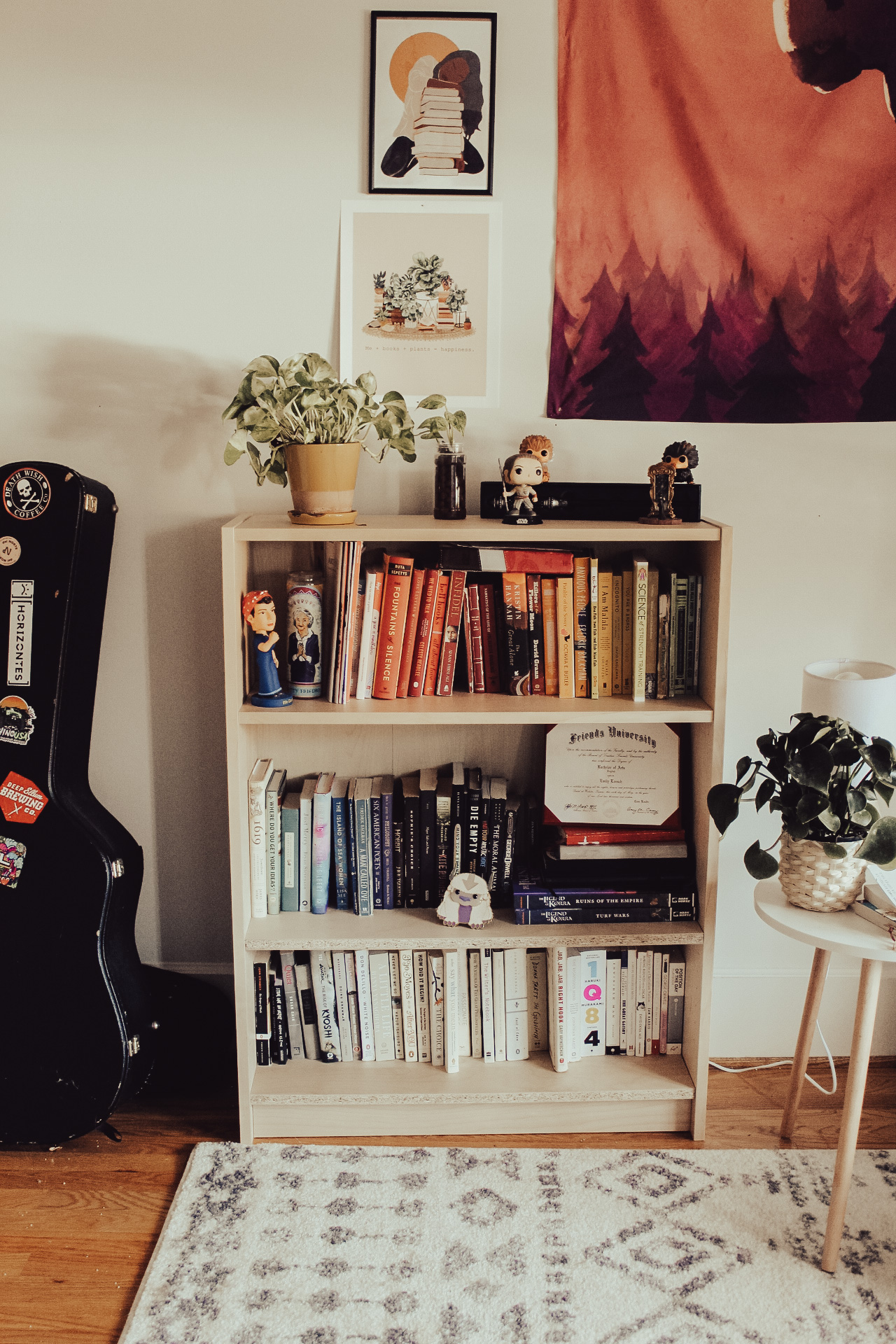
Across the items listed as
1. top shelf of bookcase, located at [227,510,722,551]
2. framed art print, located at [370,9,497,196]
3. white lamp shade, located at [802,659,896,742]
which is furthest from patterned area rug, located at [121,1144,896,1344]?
framed art print, located at [370,9,497,196]

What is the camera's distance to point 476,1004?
1.92 meters

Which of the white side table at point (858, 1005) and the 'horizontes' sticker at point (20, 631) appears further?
the 'horizontes' sticker at point (20, 631)

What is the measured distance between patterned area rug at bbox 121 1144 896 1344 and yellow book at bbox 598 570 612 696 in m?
0.85

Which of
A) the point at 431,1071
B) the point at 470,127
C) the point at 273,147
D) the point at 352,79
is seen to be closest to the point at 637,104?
the point at 470,127

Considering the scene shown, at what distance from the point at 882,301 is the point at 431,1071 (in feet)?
5.47

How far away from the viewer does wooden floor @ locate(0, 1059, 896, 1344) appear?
148 cm

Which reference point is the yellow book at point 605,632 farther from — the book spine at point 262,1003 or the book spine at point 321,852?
the book spine at point 262,1003

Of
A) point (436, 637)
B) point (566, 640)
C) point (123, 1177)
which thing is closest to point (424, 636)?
point (436, 637)

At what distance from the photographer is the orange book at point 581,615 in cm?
178

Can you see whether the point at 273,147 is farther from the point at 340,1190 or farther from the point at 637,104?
the point at 340,1190

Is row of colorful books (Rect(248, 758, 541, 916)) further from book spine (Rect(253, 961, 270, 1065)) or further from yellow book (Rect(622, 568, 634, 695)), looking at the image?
yellow book (Rect(622, 568, 634, 695))

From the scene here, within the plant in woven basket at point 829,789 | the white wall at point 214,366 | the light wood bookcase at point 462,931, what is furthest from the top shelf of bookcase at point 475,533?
the plant in woven basket at point 829,789

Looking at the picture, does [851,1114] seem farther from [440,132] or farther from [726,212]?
[440,132]

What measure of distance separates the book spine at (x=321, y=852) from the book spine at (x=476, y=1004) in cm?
30
